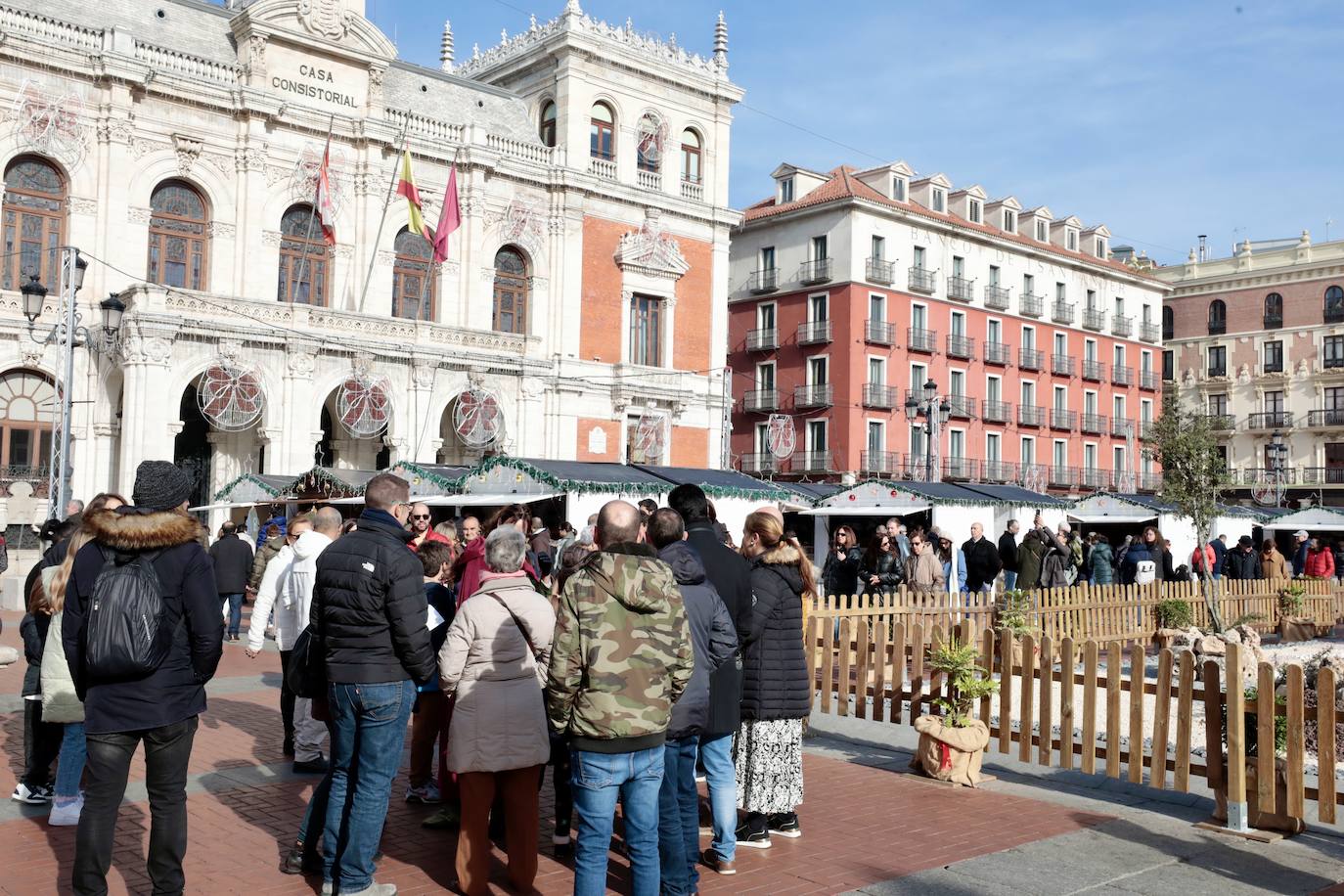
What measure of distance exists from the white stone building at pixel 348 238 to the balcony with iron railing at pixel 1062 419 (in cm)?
1936

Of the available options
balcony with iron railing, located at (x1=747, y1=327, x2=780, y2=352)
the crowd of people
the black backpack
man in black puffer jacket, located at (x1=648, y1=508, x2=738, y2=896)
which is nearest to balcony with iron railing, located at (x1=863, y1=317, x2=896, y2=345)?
balcony with iron railing, located at (x1=747, y1=327, x2=780, y2=352)

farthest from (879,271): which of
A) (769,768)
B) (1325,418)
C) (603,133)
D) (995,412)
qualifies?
(769,768)

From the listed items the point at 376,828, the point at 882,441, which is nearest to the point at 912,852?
the point at 376,828

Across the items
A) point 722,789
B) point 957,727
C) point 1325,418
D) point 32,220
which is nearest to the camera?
point 722,789

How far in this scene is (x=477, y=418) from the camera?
1222 inches

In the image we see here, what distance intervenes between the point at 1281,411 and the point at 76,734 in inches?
2277

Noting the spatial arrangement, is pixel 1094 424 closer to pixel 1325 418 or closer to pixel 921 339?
pixel 1325 418

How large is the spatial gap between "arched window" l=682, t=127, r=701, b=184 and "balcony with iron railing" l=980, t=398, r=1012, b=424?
17.0 m

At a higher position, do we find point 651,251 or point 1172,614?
point 651,251

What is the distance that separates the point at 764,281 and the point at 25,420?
92.9 ft

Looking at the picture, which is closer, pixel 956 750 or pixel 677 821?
pixel 677 821

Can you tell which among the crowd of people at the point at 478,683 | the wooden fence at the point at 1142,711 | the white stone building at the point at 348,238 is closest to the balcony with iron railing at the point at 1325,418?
the white stone building at the point at 348,238

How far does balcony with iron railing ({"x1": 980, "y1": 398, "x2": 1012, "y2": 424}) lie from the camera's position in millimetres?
47656

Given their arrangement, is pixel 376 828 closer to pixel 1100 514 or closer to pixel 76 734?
pixel 76 734
